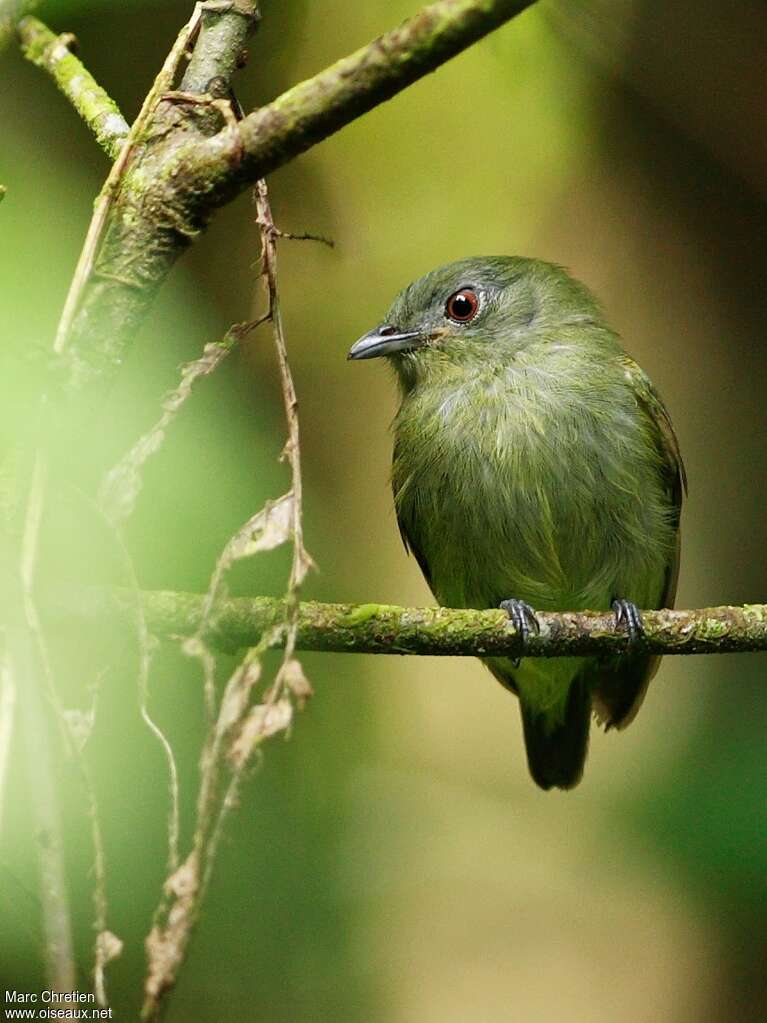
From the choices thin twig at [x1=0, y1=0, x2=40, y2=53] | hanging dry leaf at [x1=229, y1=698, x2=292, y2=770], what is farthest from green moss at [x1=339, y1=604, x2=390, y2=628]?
thin twig at [x1=0, y1=0, x2=40, y2=53]

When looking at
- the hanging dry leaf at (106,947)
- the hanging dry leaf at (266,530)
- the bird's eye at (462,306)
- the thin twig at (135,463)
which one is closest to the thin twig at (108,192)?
the thin twig at (135,463)

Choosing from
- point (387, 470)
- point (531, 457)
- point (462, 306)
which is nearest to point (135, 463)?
point (531, 457)

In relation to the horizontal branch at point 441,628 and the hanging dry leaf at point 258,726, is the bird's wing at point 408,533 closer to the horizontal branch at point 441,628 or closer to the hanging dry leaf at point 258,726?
the horizontal branch at point 441,628

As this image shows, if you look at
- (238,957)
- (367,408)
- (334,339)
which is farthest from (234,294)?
(238,957)

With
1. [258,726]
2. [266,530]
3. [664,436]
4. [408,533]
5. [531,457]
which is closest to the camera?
[258,726]

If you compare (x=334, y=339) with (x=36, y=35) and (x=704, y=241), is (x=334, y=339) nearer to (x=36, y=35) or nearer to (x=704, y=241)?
(x=704, y=241)

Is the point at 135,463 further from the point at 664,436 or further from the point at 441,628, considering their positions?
the point at 664,436
